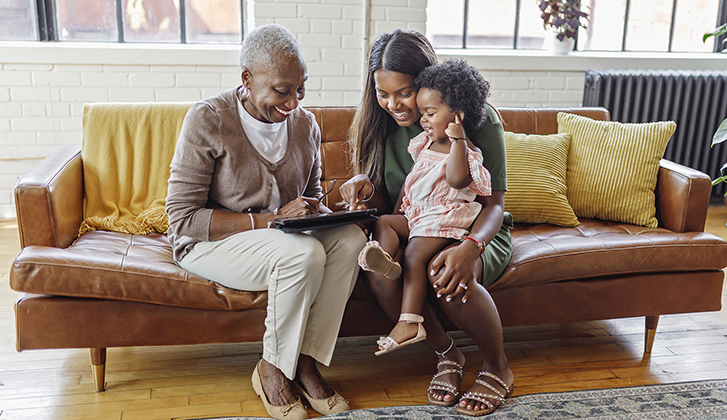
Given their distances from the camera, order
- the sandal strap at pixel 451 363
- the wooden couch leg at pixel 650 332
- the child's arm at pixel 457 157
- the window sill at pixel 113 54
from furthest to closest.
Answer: the window sill at pixel 113 54 < the wooden couch leg at pixel 650 332 < the sandal strap at pixel 451 363 < the child's arm at pixel 457 157

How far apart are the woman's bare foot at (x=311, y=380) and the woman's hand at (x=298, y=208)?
434 mm

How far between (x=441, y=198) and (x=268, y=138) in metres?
0.58

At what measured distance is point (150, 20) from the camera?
12.3 feet

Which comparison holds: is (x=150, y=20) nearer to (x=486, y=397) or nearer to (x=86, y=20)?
(x=86, y=20)

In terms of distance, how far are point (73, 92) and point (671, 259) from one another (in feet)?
10.7

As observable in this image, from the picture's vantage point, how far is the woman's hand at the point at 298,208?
1.76m

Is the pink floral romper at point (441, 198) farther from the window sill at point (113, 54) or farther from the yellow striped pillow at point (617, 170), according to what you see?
the window sill at point (113, 54)

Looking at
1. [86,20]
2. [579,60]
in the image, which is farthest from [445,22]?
[86,20]

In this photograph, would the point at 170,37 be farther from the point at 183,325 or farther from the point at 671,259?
the point at 671,259

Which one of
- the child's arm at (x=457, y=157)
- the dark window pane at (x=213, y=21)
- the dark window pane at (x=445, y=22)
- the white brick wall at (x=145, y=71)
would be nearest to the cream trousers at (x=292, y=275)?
the child's arm at (x=457, y=157)

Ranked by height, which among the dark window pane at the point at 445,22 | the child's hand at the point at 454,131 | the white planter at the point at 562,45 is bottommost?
the child's hand at the point at 454,131

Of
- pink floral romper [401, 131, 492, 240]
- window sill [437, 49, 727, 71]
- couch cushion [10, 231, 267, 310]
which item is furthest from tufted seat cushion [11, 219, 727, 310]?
window sill [437, 49, 727, 71]

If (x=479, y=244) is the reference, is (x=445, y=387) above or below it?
below

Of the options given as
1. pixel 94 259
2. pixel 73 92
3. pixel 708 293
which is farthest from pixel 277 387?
pixel 73 92
